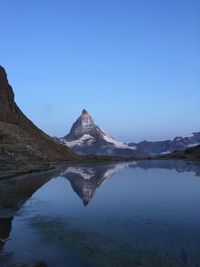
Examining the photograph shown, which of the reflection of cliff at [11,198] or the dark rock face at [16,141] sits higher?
the dark rock face at [16,141]

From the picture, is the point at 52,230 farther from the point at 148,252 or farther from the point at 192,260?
the point at 192,260

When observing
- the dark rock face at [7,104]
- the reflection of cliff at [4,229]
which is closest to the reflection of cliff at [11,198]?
the reflection of cliff at [4,229]

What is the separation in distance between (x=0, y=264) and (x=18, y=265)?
959 mm

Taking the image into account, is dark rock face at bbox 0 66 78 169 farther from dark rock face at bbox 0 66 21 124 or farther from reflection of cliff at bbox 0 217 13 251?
reflection of cliff at bbox 0 217 13 251

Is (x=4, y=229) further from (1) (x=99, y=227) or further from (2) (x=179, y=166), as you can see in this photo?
(2) (x=179, y=166)

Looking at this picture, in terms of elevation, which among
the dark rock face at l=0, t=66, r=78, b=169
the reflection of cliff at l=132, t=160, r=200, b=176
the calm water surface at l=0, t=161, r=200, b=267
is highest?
the dark rock face at l=0, t=66, r=78, b=169

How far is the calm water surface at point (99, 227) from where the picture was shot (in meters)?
16.7

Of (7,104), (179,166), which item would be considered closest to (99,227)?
(179,166)

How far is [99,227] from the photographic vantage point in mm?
23266

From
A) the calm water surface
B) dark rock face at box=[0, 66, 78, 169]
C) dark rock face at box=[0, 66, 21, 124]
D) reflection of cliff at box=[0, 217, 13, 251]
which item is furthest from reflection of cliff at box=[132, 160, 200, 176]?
reflection of cliff at box=[0, 217, 13, 251]

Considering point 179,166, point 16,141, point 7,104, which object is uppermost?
point 7,104

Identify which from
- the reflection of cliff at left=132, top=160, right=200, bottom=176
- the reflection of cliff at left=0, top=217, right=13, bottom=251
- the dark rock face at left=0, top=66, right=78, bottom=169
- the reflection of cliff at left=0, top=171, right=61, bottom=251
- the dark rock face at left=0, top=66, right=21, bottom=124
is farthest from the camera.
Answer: the dark rock face at left=0, top=66, right=21, bottom=124

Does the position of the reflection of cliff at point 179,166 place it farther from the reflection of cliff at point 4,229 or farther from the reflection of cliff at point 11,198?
the reflection of cliff at point 4,229

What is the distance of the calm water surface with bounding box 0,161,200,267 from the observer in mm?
16744
